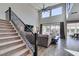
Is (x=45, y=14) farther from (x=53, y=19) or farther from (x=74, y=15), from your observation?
(x=74, y=15)

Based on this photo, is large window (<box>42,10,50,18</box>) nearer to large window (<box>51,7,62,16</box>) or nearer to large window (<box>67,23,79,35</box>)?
large window (<box>51,7,62,16</box>)

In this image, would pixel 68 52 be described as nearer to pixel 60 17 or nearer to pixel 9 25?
pixel 60 17

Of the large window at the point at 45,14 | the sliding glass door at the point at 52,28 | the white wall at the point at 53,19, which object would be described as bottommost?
the sliding glass door at the point at 52,28

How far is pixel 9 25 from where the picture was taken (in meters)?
3.85

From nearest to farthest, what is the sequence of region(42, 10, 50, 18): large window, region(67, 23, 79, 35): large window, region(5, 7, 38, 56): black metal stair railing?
1. region(67, 23, 79, 35): large window
2. region(42, 10, 50, 18): large window
3. region(5, 7, 38, 56): black metal stair railing

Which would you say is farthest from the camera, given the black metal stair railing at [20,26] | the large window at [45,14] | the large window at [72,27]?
the black metal stair railing at [20,26]

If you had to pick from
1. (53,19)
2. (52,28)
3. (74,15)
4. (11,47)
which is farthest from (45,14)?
(11,47)

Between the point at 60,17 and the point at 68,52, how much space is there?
102 cm

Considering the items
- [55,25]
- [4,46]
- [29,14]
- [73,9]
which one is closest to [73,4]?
[73,9]

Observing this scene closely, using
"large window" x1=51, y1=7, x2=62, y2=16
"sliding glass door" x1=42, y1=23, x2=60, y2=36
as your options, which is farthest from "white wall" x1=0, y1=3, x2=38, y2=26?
"large window" x1=51, y1=7, x2=62, y2=16

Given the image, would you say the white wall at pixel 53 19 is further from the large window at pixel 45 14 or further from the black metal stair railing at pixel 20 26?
the black metal stair railing at pixel 20 26

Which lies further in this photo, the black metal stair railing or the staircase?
the black metal stair railing

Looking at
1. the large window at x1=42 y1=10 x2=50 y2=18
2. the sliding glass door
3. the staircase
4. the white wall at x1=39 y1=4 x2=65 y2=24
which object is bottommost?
the staircase

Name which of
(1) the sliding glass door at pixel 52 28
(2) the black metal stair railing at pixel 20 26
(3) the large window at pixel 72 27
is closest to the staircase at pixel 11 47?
(2) the black metal stair railing at pixel 20 26
